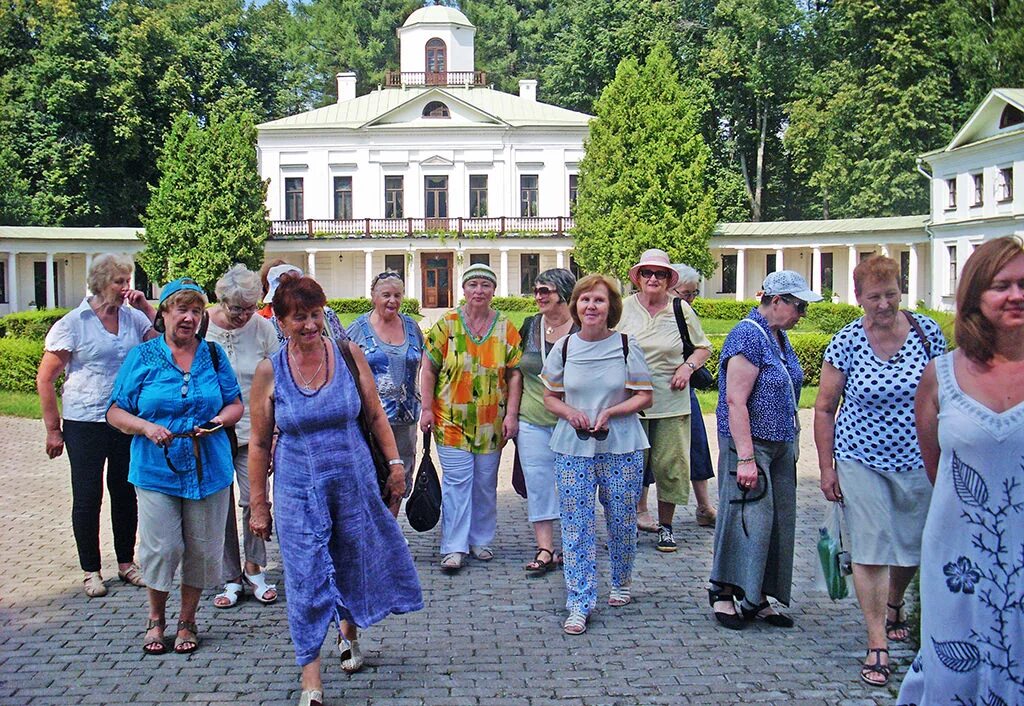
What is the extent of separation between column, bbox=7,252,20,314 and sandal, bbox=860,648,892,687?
45337mm

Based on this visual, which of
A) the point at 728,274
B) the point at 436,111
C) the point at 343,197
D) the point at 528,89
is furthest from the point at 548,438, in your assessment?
the point at 528,89

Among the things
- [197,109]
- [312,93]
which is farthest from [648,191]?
[312,93]

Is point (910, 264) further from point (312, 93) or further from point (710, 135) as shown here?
point (312, 93)

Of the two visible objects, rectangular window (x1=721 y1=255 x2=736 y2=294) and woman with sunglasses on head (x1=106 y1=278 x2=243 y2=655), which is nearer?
woman with sunglasses on head (x1=106 y1=278 x2=243 y2=655)

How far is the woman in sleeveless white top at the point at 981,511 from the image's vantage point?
2.99 meters

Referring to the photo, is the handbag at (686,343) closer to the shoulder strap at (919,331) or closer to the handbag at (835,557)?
the handbag at (835,557)

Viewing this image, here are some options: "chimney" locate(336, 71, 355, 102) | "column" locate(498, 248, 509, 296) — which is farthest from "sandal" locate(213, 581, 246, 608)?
"chimney" locate(336, 71, 355, 102)

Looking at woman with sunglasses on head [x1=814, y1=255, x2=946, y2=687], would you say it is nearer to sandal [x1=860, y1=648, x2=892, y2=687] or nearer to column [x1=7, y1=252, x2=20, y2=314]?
sandal [x1=860, y1=648, x2=892, y2=687]

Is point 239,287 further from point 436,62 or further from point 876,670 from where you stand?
point 436,62

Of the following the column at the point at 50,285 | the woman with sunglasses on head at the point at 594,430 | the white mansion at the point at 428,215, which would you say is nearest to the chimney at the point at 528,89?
the white mansion at the point at 428,215

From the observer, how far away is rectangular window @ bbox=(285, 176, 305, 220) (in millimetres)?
47750

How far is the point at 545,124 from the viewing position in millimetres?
46688

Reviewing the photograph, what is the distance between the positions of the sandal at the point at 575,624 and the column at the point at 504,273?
130ft

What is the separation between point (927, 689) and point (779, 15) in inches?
1871
